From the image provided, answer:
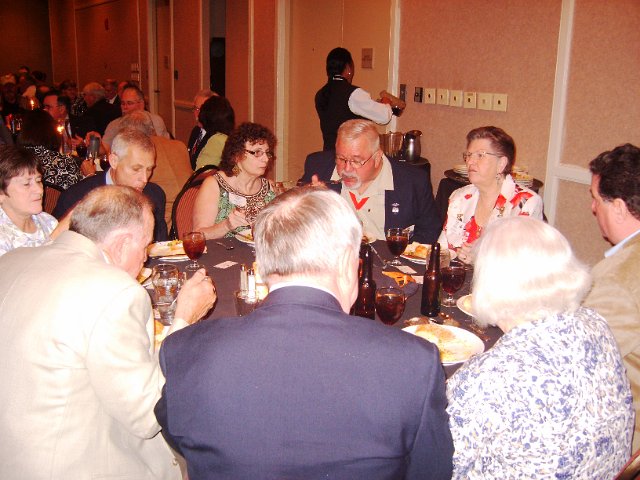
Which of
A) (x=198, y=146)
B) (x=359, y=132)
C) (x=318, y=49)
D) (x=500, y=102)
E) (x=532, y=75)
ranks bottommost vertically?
(x=198, y=146)

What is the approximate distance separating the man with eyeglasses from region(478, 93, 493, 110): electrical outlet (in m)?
1.62

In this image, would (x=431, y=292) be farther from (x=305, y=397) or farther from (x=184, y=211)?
(x=184, y=211)

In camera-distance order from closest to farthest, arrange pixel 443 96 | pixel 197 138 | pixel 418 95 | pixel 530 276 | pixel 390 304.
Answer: pixel 530 276 < pixel 390 304 < pixel 443 96 < pixel 418 95 < pixel 197 138

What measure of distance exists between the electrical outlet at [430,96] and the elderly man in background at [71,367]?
14.0 feet

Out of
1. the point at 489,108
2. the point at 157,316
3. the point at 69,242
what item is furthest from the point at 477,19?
the point at 69,242

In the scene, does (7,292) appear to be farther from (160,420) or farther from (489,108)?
(489,108)

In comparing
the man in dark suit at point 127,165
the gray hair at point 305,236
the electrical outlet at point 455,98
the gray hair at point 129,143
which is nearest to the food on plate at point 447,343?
the gray hair at point 305,236

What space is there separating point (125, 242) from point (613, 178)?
5.27 ft

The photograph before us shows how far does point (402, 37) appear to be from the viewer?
5574 millimetres

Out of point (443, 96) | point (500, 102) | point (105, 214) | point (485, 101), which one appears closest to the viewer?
point (105, 214)

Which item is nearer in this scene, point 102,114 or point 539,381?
point 539,381

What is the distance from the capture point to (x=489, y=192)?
312 centimetres

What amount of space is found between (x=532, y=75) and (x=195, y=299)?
3.49m

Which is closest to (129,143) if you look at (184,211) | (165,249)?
(184,211)
